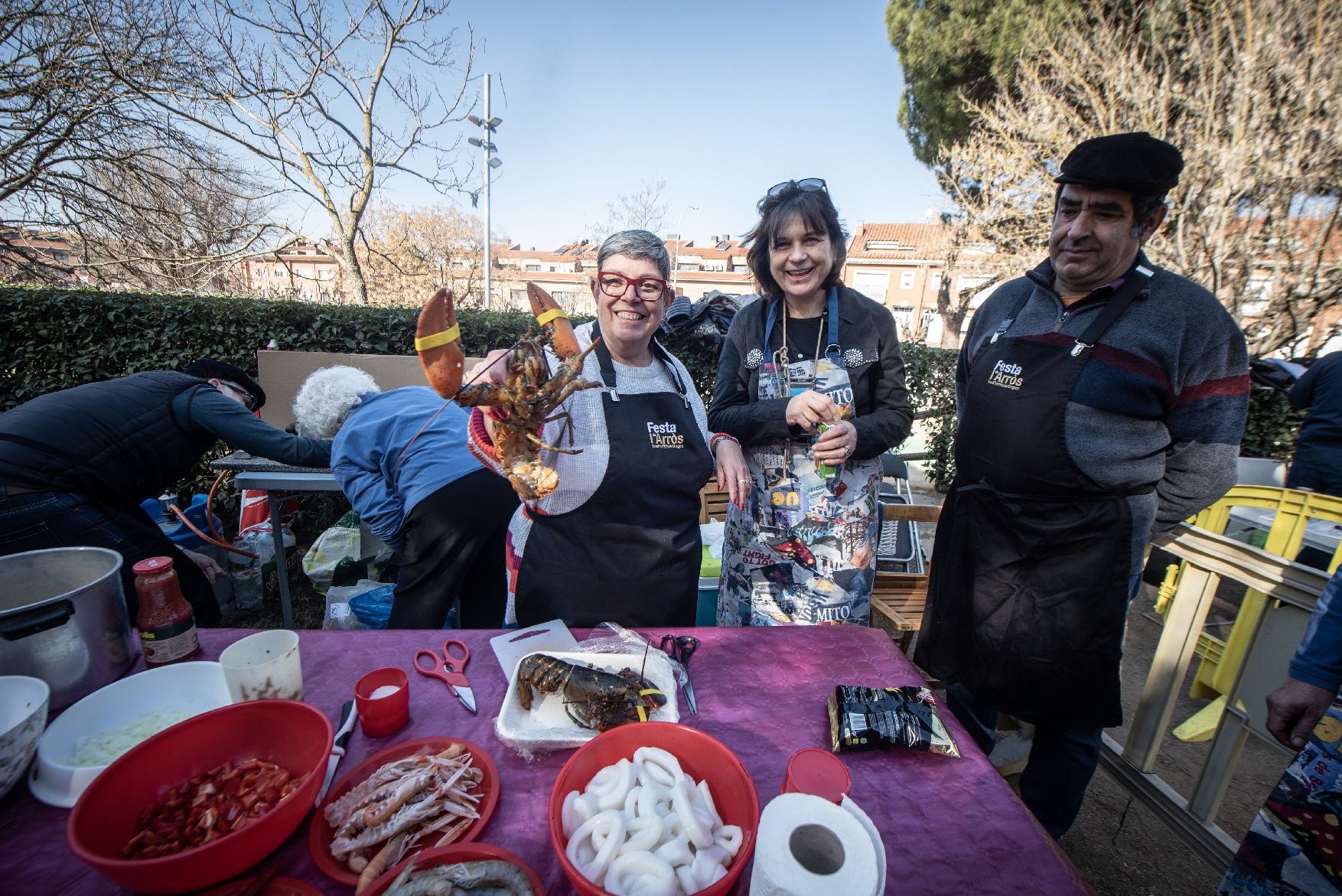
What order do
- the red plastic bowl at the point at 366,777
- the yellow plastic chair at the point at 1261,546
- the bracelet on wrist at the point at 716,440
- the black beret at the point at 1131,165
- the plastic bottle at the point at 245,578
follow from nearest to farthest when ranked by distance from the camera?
the red plastic bowl at the point at 366,777 < the black beret at the point at 1131,165 < the bracelet on wrist at the point at 716,440 < the yellow plastic chair at the point at 1261,546 < the plastic bottle at the point at 245,578

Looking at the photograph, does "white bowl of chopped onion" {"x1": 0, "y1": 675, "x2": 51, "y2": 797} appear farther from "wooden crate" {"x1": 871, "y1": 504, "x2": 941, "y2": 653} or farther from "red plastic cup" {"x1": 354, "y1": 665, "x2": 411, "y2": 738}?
"wooden crate" {"x1": 871, "y1": 504, "x2": 941, "y2": 653}

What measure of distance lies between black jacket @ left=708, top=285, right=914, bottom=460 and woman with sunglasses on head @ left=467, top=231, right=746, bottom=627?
34 centimetres

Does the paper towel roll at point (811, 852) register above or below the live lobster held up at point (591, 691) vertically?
above

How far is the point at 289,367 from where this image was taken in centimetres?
554

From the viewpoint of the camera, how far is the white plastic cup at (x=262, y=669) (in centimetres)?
138

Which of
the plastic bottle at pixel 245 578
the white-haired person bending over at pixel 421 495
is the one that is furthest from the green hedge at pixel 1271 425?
the plastic bottle at pixel 245 578

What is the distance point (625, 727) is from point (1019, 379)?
75.5 inches

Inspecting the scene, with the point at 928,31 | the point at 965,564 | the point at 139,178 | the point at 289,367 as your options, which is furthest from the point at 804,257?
the point at 928,31

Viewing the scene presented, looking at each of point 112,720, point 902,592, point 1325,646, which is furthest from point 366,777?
point 902,592

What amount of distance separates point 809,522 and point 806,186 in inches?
62.1

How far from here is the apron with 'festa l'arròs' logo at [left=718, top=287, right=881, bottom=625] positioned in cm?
240

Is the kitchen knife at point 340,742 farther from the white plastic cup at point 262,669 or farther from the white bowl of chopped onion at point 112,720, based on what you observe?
the white bowl of chopped onion at point 112,720


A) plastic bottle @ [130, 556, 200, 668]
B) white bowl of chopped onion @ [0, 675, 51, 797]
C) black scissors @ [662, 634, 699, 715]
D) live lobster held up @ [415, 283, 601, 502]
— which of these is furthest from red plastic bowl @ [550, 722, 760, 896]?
plastic bottle @ [130, 556, 200, 668]

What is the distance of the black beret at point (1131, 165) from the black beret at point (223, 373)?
4608 millimetres
